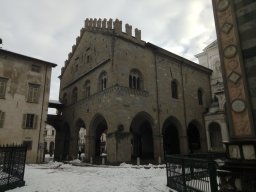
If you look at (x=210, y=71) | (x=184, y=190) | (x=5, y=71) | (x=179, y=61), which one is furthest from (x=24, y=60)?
(x=210, y=71)

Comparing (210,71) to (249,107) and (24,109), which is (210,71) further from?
(249,107)

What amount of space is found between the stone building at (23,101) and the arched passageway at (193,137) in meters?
17.4

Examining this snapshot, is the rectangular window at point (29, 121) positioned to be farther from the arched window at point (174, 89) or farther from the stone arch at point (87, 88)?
the arched window at point (174, 89)

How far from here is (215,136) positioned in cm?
2569

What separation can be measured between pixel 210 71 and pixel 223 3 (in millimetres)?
25733

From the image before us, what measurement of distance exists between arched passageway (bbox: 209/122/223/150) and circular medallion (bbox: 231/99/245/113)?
849 inches

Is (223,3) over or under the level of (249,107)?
over

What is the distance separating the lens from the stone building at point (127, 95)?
1839 centimetres

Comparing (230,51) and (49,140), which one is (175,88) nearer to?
(230,51)

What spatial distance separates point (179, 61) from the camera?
82.9ft

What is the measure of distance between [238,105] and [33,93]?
68.8ft

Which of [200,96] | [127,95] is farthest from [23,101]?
[200,96]

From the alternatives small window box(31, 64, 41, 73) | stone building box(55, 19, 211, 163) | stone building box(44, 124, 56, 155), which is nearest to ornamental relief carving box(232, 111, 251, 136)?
stone building box(55, 19, 211, 163)

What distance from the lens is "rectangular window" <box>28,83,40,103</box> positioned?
21703 millimetres
